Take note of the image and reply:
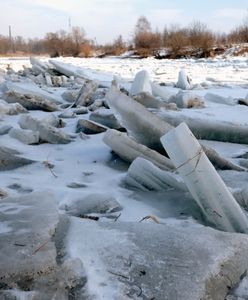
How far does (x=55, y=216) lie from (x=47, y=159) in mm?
1348

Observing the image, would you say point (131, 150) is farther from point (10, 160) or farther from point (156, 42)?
point (156, 42)

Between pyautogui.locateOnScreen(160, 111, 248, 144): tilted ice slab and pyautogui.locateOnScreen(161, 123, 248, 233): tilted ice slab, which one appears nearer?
pyautogui.locateOnScreen(161, 123, 248, 233): tilted ice slab

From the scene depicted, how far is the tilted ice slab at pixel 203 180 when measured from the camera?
6.24 ft

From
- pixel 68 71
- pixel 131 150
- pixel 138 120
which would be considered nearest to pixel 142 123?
pixel 138 120

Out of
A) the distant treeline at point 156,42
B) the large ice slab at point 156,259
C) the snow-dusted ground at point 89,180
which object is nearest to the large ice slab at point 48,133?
the snow-dusted ground at point 89,180

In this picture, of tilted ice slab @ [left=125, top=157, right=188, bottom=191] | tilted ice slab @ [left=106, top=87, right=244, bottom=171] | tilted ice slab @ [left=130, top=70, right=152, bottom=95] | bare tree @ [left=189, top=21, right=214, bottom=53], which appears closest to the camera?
tilted ice slab @ [left=125, top=157, right=188, bottom=191]

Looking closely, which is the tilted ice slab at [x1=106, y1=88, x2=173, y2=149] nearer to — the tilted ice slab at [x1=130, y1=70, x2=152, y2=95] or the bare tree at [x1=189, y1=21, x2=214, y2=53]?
the tilted ice slab at [x1=130, y1=70, x2=152, y2=95]

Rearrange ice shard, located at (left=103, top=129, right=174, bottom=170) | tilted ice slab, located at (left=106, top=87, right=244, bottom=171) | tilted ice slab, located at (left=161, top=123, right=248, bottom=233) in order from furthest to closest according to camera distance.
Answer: tilted ice slab, located at (left=106, top=87, right=244, bottom=171)
ice shard, located at (left=103, top=129, right=174, bottom=170)
tilted ice slab, located at (left=161, top=123, right=248, bottom=233)

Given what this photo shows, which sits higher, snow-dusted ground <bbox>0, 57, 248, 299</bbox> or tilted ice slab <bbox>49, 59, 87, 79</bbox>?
snow-dusted ground <bbox>0, 57, 248, 299</bbox>

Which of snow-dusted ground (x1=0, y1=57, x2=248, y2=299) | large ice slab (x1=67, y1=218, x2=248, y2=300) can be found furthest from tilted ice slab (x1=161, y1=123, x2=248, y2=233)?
large ice slab (x1=67, y1=218, x2=248, y2=300)

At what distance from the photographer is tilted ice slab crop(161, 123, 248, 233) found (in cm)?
190

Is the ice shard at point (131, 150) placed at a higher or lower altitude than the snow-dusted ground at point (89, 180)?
higher

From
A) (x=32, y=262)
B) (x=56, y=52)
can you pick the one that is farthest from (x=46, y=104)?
(x=56, y=52)

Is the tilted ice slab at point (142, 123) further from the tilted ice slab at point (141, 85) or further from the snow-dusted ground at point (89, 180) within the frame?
the tilted ice slab at point (141, 85)
